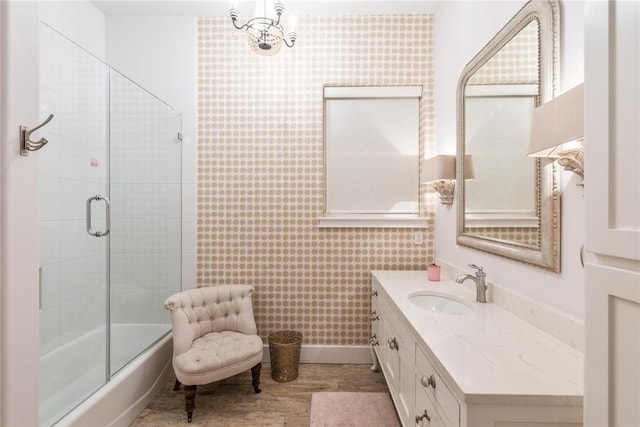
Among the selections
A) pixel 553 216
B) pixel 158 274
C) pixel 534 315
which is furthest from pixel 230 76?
pixel 534 315

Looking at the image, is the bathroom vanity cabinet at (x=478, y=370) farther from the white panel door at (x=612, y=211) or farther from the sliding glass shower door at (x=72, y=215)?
the sliding glass shower door at (x=72, y=215)

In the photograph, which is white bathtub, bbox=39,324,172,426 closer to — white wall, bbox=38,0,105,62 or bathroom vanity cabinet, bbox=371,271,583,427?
bathroom vanity cabinet, bbox=371,271,583,427

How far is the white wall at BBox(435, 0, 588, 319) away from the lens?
1146mm

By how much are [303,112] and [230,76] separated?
0.68 meters

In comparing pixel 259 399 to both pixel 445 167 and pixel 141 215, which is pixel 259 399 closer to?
pixel 141 215

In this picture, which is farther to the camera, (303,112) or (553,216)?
(303,112)

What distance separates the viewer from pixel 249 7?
2455 mm

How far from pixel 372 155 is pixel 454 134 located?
661 millimetres

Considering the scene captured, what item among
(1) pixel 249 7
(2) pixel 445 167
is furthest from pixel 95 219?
(2) pixel 445 167

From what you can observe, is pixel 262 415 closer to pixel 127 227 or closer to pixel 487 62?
pixel 127 227

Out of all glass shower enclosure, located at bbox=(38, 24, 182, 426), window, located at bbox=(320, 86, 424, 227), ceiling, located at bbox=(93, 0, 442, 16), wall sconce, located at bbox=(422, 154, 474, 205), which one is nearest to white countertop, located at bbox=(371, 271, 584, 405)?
wall sconce, located at bbox=(422, 154, 474, 205)

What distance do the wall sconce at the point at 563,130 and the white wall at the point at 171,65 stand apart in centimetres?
234

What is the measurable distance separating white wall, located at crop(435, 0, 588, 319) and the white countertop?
0.18 metres

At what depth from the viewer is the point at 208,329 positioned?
2203 millimetres
